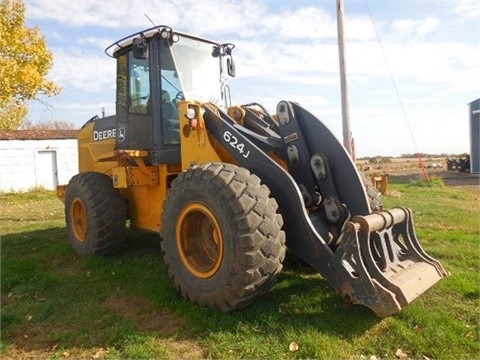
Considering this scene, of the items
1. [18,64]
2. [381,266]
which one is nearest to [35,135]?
[18,64]

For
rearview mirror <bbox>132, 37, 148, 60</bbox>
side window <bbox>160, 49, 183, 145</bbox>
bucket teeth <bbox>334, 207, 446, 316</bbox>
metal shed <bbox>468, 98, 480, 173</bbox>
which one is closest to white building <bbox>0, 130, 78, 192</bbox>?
side window <bbox>160, 49, 183, 145</bbox>

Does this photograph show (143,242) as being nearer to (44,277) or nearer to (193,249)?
(44,277)

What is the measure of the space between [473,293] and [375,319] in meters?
1.32

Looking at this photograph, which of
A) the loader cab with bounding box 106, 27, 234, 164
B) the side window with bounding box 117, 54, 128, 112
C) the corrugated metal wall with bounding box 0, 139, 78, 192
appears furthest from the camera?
the corrugated metal wall with bounding box 0, 139, 78, 192

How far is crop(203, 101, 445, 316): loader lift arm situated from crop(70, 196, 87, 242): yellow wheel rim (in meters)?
2.96

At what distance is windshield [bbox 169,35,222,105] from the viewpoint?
539 centimetres

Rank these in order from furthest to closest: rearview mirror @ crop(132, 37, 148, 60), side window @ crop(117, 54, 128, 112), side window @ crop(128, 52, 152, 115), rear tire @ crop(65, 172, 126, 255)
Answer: side window @ crop(117, 54, 128, 112)
rear tire @ crop(65, 172, 126, 255)
side window @ crop(128, 52, 152, 115)
rearview mirror @ crop(132, 37, 148, 60)

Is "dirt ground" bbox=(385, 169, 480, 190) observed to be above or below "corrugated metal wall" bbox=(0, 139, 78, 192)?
below

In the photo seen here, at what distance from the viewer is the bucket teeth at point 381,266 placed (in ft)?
10.5

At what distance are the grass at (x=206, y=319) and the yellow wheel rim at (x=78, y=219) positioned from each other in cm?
62

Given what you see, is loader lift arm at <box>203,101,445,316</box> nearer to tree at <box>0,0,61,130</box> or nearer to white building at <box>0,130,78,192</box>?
tree at <box>0,0,61,130</box>

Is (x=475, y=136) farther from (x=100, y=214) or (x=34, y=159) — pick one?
(x=100, y=214)

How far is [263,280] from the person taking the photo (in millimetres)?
3471

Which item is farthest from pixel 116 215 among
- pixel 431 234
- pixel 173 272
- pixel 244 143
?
pixel 431 234
